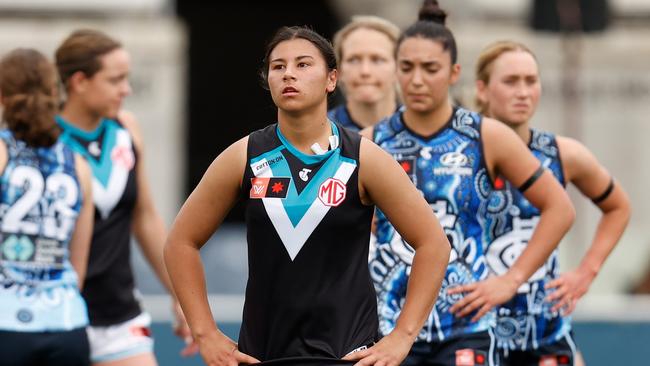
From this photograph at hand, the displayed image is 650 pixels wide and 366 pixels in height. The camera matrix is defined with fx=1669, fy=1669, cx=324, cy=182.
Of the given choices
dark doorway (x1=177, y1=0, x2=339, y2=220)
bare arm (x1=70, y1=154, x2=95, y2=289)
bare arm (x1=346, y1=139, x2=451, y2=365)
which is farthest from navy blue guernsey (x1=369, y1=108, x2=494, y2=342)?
dark doorway (x1=177, y1=0, x2=339, y2=220)

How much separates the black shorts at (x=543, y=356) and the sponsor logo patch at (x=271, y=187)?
2.36 metres

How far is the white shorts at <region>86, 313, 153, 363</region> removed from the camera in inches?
324

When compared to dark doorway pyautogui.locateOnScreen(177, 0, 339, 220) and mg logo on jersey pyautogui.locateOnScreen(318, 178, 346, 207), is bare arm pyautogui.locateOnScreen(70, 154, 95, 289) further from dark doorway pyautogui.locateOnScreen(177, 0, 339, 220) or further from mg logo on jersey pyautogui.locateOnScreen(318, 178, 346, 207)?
dark doorway pyautogui.locateOnScreen(177, 0, 339, 220)

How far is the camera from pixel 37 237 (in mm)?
7270

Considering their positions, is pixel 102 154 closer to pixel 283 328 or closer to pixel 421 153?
pixel 421 153

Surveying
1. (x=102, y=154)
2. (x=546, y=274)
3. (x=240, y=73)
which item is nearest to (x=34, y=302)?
(x=102, y=154)

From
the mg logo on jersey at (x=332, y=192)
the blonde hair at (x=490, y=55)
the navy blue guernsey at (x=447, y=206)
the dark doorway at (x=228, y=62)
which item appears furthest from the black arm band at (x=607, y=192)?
the dark doorway at (x=228, y=62)

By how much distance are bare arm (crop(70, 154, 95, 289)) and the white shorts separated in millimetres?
536

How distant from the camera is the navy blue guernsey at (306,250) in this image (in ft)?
19.5

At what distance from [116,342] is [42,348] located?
1.10m

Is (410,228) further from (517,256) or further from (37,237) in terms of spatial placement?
(37,237)

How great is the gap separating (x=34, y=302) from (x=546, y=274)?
2470 mm

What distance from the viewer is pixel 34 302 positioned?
7230 millimetres

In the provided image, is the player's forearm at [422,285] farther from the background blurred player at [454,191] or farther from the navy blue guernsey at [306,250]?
the background blurred player at [454,191]
